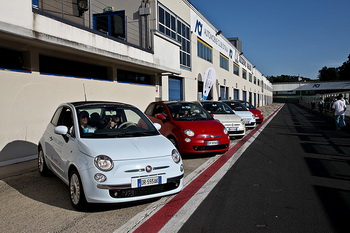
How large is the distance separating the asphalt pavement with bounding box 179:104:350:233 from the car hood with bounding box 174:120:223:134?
1.04 metres

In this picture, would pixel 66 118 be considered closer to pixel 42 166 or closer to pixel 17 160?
pixel 42 166

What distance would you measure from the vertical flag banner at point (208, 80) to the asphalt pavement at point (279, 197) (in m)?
14.3

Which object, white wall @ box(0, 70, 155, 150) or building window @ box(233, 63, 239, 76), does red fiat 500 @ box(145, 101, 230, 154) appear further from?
building window @ box(233, 63, 239, 76)

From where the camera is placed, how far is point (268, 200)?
14.5ft

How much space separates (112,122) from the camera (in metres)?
5.08

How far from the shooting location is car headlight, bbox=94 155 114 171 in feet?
12.4

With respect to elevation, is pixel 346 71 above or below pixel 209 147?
above

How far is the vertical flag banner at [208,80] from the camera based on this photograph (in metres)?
21.8

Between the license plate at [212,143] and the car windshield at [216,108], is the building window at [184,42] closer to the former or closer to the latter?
the car windshield at [216,108]

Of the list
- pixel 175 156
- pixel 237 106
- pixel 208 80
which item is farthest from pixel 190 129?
pixel 208 80

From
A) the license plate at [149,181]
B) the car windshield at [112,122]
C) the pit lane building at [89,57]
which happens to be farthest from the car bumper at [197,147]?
the license plate at [149,181]

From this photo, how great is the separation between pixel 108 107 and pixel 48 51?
4.45 m

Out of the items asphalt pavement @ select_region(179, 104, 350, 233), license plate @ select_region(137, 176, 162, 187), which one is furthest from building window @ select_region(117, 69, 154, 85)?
license plate @ select_region(137, 176, 162, 187)

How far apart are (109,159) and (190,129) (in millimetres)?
3769
